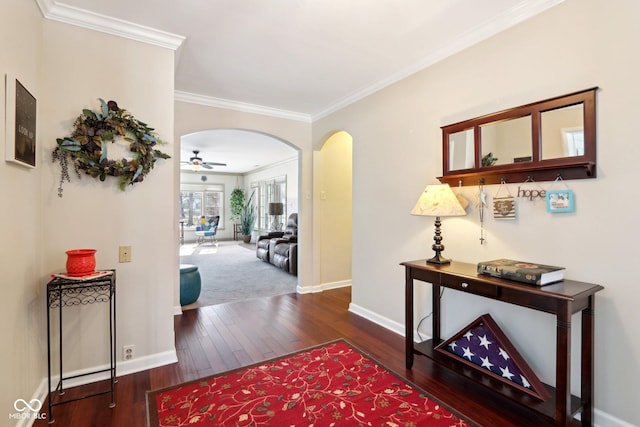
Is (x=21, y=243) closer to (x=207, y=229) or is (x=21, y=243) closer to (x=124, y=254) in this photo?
(x=124, y=254)

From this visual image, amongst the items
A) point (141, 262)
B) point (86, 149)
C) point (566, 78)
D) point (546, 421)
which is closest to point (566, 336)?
point (546, 421)

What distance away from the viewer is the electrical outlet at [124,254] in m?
2.34

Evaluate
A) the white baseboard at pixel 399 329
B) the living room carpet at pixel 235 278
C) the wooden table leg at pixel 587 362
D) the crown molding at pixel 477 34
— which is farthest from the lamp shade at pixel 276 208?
the wooden table leg at pixel 587 362

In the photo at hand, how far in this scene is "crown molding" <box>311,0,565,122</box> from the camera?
2059 millimetres

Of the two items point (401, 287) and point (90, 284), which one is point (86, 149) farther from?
point (401, 287)

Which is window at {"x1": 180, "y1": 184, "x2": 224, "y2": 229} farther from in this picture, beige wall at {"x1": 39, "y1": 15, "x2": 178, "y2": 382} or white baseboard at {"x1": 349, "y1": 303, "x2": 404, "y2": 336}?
beige wall at {"x1": 39, "y1": 15, "x2": 178, "y2": 382}

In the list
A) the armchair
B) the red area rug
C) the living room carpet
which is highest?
the armchair

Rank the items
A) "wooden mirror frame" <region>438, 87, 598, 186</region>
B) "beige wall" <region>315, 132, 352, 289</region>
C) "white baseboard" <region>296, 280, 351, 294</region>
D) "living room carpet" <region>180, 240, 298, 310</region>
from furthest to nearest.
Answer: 1. "beige wall" <region>315, 132, 352, 289</region>
2. "white baseboard" <region>296, 280, 351, 294</region>
3. "living room carpet" <region>180, 240, 298, 310</region>
4. "wooden mirror frame" <region>438, 87, 598, 186</region>

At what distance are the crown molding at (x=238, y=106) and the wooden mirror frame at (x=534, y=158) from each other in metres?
2.41

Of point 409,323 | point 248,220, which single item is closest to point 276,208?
point 248,220

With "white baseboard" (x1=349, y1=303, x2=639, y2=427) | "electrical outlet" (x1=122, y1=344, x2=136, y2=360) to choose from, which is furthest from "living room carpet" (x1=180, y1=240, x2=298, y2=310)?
"electrical outlet" (x1=122, y1=344, x2=136, y2=360)

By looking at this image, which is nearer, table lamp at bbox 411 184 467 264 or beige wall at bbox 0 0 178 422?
beige wall at bbox 0 0 178 422

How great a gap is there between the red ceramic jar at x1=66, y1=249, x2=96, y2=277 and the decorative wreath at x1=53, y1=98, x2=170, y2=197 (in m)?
0.51

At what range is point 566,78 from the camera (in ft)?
6.31
